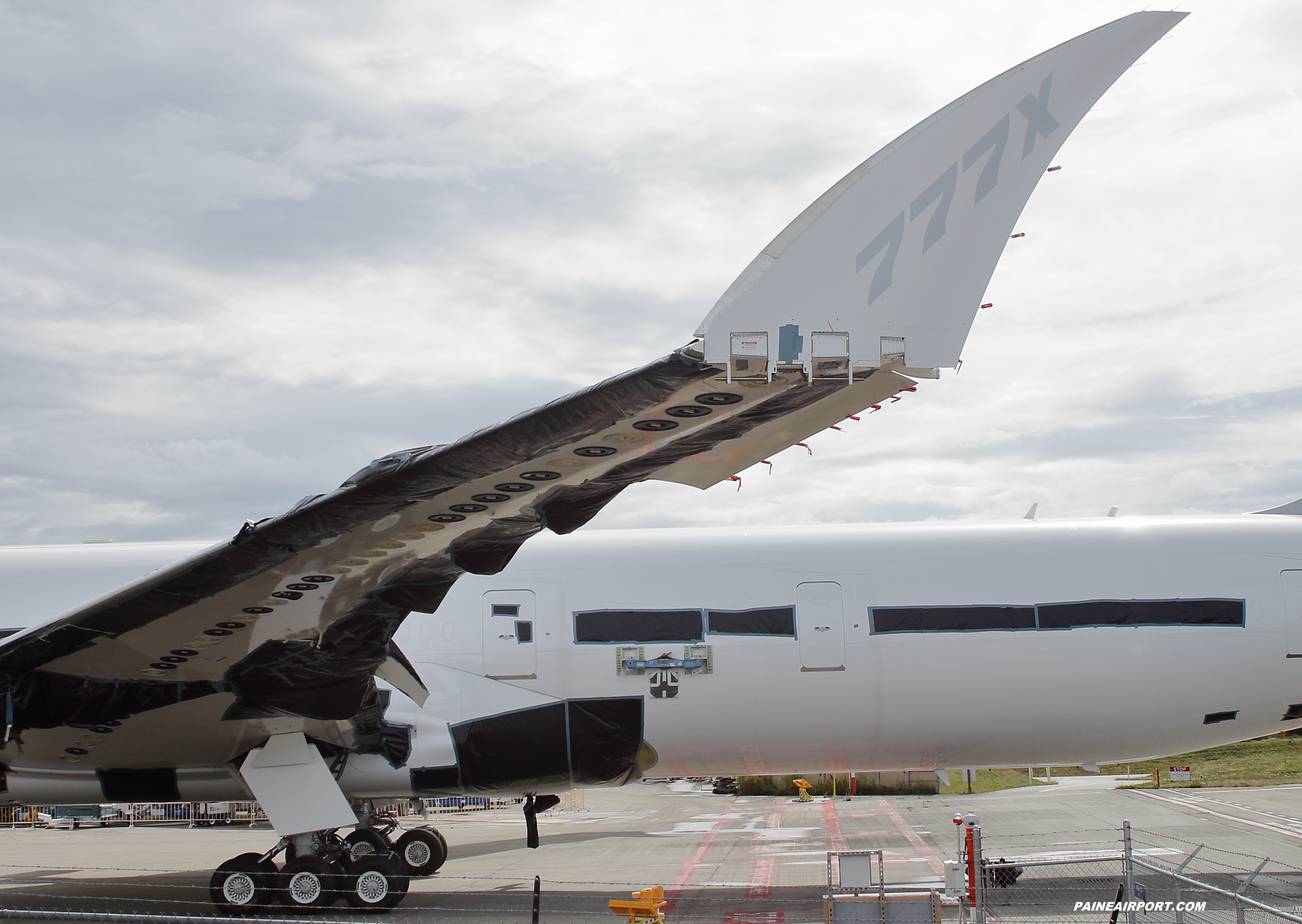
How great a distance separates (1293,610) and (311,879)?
36.3 ft

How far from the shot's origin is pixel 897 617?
36.2 ft

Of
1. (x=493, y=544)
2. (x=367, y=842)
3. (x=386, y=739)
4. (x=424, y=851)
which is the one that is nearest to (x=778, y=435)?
(x=493, y=544)

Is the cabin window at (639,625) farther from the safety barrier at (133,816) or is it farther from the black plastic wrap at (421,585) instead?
the safety barrier at (133,816)

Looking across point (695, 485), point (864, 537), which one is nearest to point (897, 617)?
point (864, 537)

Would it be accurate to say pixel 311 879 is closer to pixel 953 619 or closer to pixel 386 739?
pixel 386 739

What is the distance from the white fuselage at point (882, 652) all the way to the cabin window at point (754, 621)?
2.0 inches

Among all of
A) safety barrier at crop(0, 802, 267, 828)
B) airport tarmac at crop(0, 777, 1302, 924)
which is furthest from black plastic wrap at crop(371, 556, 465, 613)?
safety barrier at crop(0, 802, 267, 828)

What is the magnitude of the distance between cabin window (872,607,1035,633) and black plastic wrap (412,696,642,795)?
116 inches

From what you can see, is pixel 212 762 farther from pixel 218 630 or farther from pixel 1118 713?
pixel 1118 713

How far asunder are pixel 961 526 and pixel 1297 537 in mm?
3761

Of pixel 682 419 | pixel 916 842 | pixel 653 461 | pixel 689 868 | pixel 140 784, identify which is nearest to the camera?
pixel 682 419

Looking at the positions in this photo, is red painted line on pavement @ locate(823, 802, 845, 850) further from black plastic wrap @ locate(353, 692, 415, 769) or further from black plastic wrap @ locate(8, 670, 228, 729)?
black plastic wrap @ locate(8, 670, 228, 729)

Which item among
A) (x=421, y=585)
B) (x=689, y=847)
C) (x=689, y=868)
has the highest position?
(x=421, y=585)

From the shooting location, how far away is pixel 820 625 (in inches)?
436
